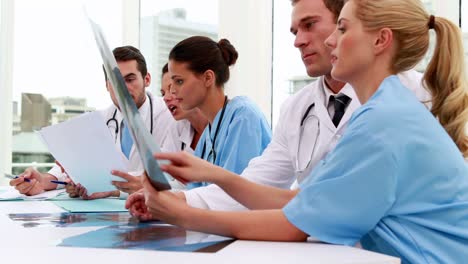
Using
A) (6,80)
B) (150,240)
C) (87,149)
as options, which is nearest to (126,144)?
(87,149)

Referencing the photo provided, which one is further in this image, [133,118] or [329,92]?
[329,92]

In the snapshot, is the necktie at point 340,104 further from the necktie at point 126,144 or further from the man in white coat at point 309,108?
the necktie at point 126,144

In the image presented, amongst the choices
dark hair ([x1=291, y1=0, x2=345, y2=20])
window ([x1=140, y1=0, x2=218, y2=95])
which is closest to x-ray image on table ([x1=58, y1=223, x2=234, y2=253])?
dark hair ([x1=291, y1=0, x2=345, y2=20])

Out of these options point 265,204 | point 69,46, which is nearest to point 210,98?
point 265,204

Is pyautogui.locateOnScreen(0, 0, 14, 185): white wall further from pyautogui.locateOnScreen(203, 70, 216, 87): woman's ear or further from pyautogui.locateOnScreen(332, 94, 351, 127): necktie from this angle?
pyautogui.locateOnScreen(332, 94, 351, 127): necktie

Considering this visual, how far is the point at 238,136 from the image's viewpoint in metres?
2.01

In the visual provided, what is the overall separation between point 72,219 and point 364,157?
2.43 feet

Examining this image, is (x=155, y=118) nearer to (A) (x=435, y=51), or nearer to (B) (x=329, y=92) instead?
(B) (x=329, y=92)

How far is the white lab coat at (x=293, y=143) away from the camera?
56.9 inches

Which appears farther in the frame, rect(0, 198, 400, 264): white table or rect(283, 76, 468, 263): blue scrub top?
rect(283, 76, 468, 263): blue scrub top

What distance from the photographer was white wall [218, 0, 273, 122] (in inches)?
129

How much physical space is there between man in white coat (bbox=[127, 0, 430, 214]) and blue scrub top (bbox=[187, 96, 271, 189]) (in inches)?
12.9

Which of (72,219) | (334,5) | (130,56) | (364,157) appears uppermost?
(334,5)

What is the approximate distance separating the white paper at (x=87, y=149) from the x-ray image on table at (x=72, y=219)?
0.19 meters
